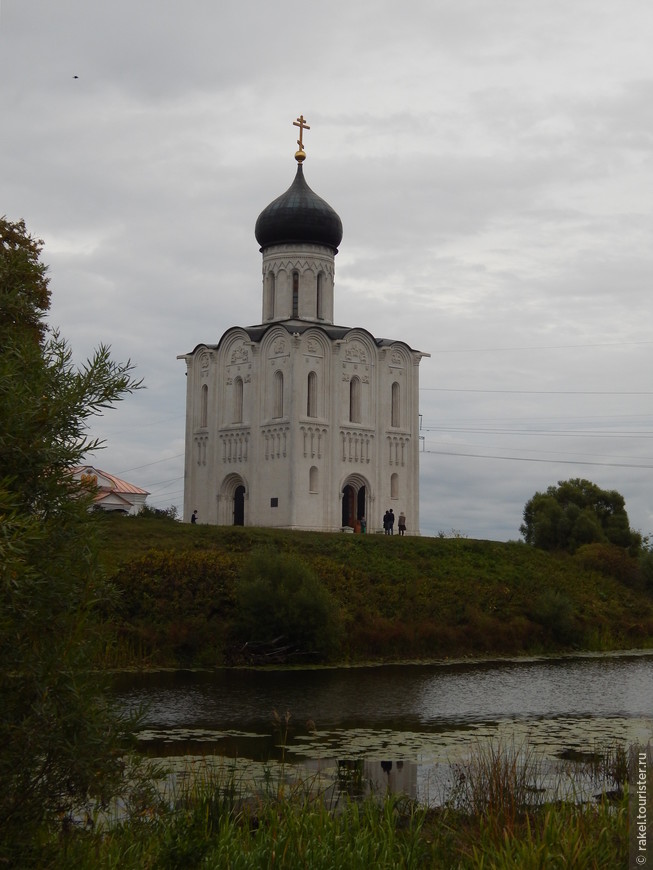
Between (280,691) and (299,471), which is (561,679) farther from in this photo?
(299,471)

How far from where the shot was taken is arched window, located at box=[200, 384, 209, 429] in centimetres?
4531

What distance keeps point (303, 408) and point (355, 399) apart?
2.72 m

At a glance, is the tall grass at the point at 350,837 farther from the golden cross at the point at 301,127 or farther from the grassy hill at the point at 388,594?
the golden cross at the point at 301,127

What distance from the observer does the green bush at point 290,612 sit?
952 inches

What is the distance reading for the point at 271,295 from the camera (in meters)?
→ 43.8

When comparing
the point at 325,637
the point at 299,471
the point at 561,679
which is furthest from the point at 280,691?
the point at 299,471

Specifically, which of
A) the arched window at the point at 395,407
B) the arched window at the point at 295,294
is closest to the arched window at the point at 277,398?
the arched window at the point at 295,294

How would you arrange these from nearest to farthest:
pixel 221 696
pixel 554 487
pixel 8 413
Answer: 1. pixel 8 413
2. pixel 221 696
3. pixel 554 487

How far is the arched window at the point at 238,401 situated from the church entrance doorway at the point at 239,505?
2.63m

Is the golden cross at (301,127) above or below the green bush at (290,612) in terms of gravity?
above

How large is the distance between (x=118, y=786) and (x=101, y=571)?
113 centimetres

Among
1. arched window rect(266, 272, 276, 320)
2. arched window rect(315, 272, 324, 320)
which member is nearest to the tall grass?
arched window rect(315, 272, 324, 320)

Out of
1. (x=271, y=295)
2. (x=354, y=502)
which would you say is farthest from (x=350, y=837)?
(x=271, y=295)

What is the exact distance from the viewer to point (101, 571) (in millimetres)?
6016
